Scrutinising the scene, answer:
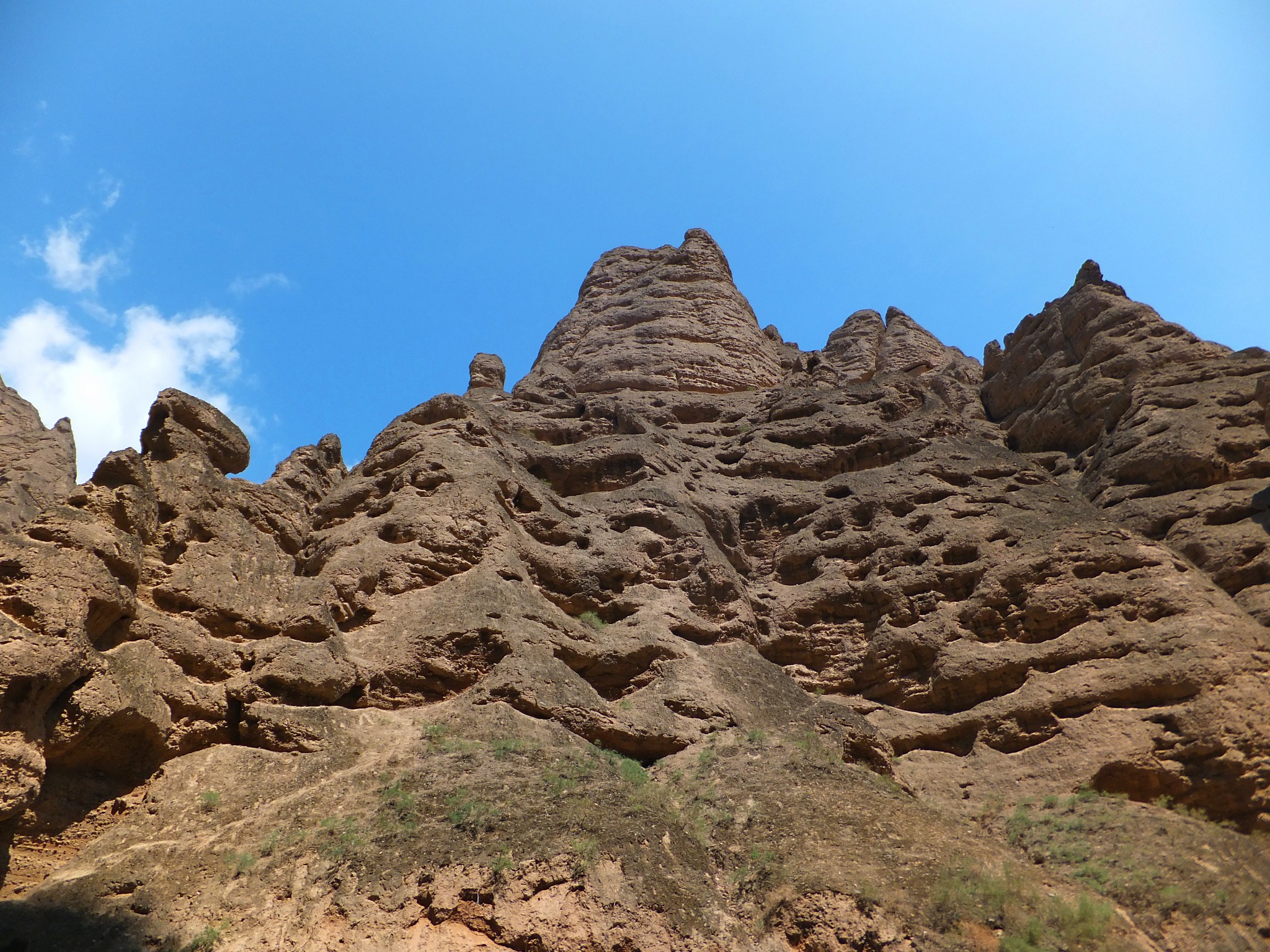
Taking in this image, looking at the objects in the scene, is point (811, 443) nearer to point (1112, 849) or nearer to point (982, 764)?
point (982, 764)

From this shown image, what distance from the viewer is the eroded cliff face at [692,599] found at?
1140 cm

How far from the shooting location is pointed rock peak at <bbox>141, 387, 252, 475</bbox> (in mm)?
16078

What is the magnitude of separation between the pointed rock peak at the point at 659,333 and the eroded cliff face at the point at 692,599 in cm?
460

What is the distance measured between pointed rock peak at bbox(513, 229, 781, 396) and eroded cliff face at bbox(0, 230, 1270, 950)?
4.60m

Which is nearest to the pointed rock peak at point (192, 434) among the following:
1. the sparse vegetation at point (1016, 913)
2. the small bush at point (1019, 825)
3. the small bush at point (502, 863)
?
the small bush at point (502, 863)

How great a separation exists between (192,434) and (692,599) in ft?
31.8

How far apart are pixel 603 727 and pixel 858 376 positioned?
27.7 metres

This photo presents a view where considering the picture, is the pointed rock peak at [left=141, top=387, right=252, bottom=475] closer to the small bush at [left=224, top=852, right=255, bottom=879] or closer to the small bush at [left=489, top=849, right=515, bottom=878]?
the small bush at [left=224, top=852, right=255, bottom=879]

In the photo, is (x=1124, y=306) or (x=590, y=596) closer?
(x=590, y=596)

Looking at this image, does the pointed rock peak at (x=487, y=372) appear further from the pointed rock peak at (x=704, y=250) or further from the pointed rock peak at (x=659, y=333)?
the pointed rock peak at (x=704, y=250)

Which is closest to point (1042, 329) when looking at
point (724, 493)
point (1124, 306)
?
point (1124, 306)

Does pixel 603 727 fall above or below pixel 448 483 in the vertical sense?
below

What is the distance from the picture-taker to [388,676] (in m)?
14.1

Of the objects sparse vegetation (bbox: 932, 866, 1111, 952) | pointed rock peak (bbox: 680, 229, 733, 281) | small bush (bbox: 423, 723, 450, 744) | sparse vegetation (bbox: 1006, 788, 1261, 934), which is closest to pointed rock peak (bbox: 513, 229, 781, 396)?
pointed rock peak (bbox: 680, 229, 733, 281)
